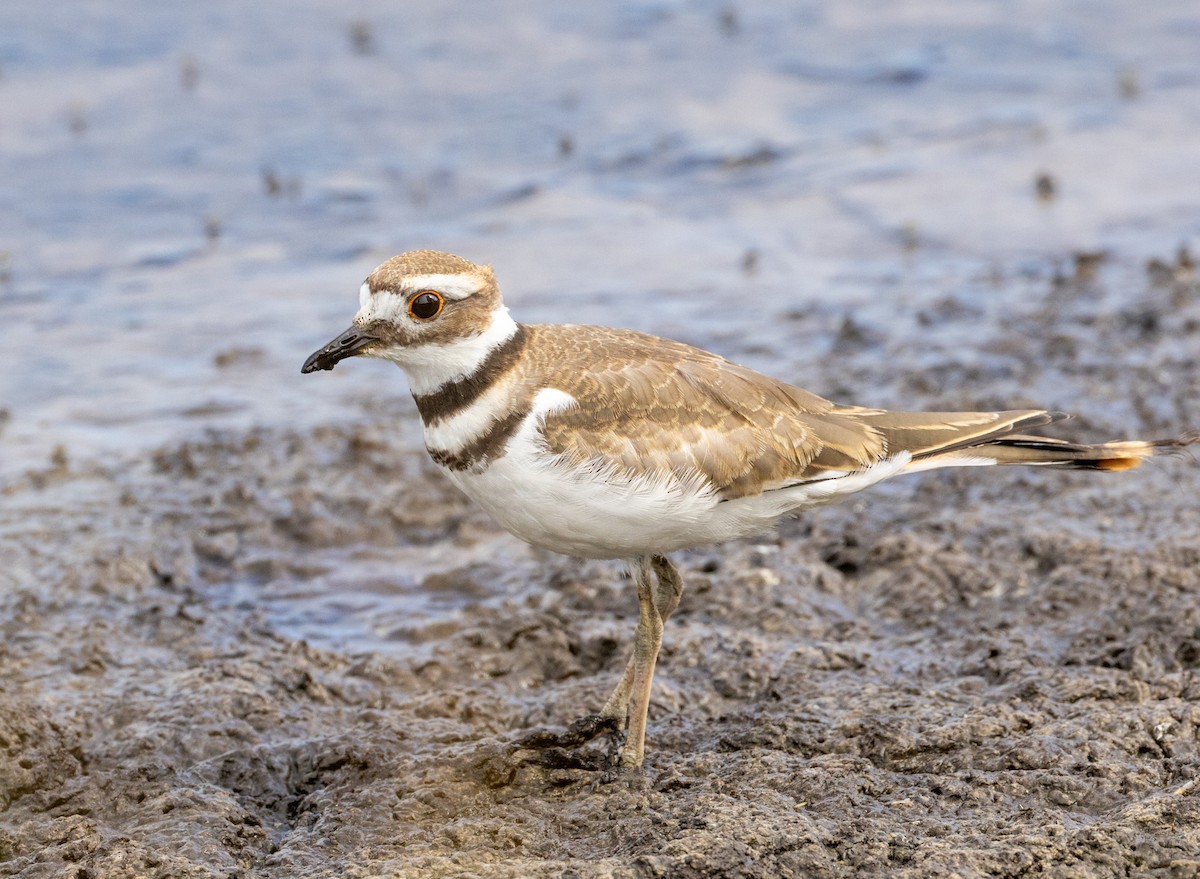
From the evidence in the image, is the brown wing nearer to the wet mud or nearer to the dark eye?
the dark eye

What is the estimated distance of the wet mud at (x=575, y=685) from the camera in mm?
4266

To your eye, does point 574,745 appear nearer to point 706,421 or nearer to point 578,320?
point 706,421

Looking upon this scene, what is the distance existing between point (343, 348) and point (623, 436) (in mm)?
1056

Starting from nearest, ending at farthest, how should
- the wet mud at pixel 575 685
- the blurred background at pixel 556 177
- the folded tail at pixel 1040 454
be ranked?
the wet mud at pixel 575 685
the folded tail at pixel 1040 454
the blurred background at pixel 556 177

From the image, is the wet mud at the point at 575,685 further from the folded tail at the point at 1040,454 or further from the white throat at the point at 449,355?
the white throat at the point at 449,355

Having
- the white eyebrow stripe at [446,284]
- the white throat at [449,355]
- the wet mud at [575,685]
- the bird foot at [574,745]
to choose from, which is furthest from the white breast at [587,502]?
the wet mud at [575,685]

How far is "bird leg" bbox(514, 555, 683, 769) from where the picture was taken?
495 centimetres

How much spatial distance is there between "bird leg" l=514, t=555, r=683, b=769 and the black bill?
52.0 inches

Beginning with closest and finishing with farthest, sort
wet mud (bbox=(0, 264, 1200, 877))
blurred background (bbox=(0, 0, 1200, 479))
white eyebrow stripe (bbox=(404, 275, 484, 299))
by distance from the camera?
1. wet mud (bbox=(0, 264, 1200, 877))
2. white eyebrow stripe (bbox=(404, 275, 484, 299))
3. blurred background (bbox=(0, 0, 1200, 479))

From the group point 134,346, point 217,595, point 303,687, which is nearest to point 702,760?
point 303,687

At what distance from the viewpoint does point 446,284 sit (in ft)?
15.5

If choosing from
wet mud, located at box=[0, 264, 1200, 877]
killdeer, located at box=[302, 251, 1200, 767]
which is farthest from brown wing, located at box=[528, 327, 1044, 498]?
wet mud, located at box=[0, 264, 1200, 877]

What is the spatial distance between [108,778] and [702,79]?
10.4 meters

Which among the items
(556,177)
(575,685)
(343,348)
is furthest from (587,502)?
(556,177)
